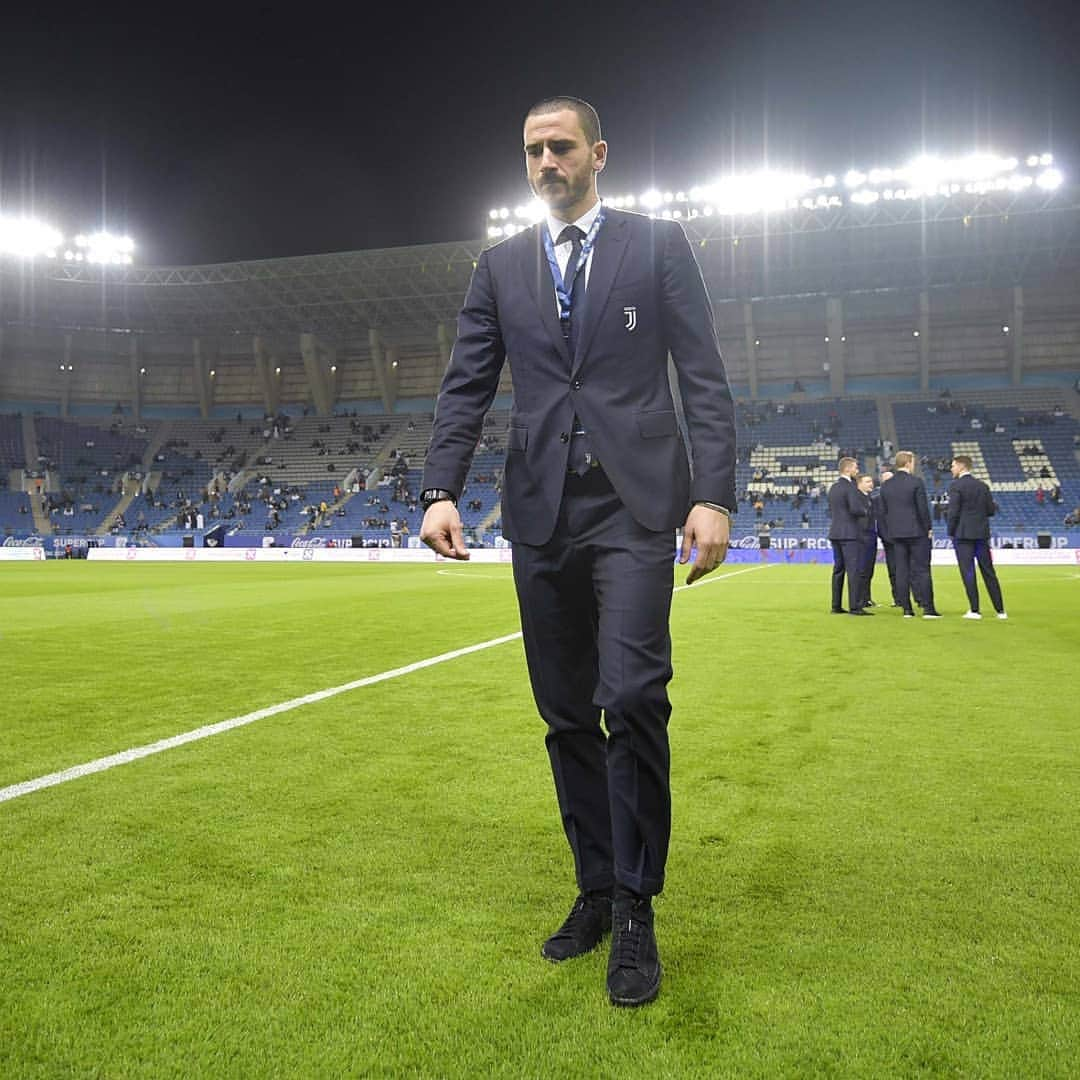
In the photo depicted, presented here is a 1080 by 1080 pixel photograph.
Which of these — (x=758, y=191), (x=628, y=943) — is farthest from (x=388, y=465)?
(x=628, y=943)

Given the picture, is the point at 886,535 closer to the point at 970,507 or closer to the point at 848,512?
the point at 848,512

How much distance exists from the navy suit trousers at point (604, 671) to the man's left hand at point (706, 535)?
2.4 inches

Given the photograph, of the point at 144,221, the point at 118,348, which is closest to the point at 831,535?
the point at 144,221

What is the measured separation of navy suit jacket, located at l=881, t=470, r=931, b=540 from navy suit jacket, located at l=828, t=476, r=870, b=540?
1.56 feet

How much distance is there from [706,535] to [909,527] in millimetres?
10283

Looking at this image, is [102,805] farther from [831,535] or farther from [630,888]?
[831,535]

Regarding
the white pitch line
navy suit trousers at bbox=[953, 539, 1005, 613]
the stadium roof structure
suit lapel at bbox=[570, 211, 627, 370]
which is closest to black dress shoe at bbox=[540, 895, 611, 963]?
suit lapel at bbox=[570, 211, 627, 370]

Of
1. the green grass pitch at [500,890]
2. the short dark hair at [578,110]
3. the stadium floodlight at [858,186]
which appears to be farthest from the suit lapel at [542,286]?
the stadium floodlight at [858,186]

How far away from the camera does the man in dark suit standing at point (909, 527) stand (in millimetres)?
11883

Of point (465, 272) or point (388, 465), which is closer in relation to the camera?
point (465, 272)

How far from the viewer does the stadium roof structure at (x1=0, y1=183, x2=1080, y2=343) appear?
40562 mm

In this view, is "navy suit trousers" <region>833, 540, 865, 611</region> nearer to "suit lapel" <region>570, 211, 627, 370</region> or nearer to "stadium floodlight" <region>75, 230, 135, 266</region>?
"suit lapel" <region>570, 211, 627, 370</region>

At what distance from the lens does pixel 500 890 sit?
9.32 feet

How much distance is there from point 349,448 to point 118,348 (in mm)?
16729
